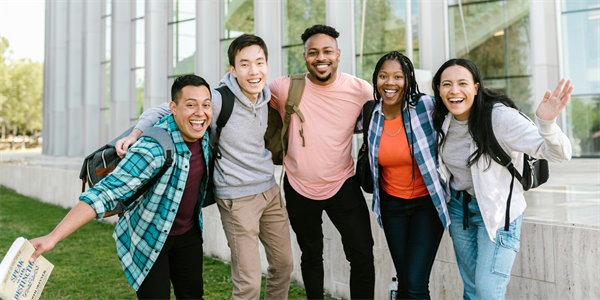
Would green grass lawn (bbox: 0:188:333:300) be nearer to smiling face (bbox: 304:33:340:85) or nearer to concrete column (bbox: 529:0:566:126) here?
smiling face (bbox: 304:33:340:85)

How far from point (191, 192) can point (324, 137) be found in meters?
1.10

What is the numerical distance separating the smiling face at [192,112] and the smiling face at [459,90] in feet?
5.28

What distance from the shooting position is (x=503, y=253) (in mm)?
2871

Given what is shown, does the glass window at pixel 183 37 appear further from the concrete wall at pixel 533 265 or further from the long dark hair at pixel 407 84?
the long dark hair at pixel 407 84

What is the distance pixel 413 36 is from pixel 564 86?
367 inches

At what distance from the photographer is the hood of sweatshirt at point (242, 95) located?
3.49 metres

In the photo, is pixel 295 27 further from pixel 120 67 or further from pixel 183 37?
pixel 120 67

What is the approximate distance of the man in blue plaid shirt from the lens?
2.91m

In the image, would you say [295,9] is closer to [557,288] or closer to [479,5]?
[479,5]

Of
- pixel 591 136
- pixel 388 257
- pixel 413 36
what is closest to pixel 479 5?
pixel 413 36

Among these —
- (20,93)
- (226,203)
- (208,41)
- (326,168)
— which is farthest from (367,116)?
(20,93)

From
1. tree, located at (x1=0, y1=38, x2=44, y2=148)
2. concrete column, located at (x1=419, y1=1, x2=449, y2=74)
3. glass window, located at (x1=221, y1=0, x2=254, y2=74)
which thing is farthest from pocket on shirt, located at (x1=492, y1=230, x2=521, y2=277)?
tree, located at (x1=0, y1=38, x2=44, y2=148)

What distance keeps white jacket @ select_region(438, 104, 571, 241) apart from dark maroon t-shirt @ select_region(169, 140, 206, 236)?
185 cm

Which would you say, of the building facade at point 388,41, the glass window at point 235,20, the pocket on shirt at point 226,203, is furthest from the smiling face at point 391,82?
the glass window at point 235,20
